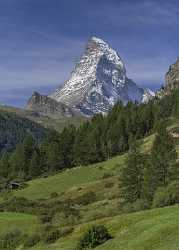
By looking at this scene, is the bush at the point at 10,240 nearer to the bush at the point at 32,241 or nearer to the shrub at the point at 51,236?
the bush at the point at 32,241

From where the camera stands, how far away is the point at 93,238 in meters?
33.2

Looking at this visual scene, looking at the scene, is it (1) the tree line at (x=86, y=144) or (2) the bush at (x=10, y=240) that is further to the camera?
(1) the tree line at (x=86, y=144)

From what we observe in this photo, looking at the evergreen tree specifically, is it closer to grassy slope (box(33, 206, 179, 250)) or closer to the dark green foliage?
the dark green foliage

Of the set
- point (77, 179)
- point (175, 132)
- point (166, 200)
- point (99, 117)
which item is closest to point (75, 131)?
point (99, 117)

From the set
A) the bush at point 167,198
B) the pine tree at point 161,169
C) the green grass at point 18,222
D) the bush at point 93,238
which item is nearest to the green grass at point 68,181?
the pine tree at point 161,169

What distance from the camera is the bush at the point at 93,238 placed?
32812 mm

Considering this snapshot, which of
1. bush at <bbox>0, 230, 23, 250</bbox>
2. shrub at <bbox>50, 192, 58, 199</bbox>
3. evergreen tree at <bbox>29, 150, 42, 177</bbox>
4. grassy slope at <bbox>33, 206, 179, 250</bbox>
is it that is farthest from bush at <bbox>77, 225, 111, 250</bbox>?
evergreen tree at <bbox>29, 150, 42, 177</bbox>

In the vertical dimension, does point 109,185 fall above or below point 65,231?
above

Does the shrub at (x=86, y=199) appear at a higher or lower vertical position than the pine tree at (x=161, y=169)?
lower

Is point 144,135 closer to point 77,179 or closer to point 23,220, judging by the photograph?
point 77,179

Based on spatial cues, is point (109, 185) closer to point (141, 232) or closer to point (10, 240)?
point (10, 240)

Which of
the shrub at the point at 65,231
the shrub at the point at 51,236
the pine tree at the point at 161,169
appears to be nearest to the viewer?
the shrub at the point at 51,236

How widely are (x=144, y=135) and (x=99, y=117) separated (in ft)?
80.1

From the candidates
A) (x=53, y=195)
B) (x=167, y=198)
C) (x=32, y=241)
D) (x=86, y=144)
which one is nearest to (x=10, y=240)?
(x=32, y=241)
